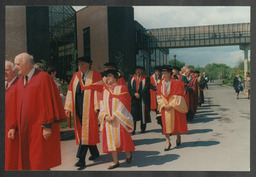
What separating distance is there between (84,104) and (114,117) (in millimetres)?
705

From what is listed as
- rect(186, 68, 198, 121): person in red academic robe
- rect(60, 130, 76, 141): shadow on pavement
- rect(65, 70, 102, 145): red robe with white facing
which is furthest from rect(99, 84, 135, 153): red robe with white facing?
rect(186, 68, 198, 121): person in red academic robe

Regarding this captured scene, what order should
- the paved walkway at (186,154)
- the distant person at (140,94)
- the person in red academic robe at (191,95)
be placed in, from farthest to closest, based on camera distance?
the person in red academic robe at (191,95), the distant person at (140,94), the paved walkway at (186,154)

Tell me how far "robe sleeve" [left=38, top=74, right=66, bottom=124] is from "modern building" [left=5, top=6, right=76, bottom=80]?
1.67 meters

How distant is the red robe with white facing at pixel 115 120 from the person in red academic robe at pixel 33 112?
0.91 m

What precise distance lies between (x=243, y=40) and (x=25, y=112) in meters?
5.38

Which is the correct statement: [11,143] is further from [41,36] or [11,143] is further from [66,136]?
[41,36]

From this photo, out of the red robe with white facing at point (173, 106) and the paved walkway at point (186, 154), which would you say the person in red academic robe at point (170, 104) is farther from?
the paved walkway at point (186, 154)

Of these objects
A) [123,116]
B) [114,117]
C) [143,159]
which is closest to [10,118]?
[114,117]

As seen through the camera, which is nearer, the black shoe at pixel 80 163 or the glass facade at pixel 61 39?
the black shoe at pixel 80 163

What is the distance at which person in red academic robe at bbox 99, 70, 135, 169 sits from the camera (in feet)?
14.3

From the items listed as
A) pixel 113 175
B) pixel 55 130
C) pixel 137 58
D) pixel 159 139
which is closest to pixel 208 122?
pixel 159 139

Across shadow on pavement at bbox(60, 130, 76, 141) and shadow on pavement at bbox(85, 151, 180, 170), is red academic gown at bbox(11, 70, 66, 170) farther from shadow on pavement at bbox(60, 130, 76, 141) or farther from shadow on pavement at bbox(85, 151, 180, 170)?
shadow on pavement at bbox(60, 130, 76, 141)

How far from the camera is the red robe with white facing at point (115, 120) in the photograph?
435 centimetres

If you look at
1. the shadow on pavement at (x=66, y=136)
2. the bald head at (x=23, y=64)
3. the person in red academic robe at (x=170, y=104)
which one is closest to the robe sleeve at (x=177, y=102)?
the person in red academic robe at (x=170, y=104)
